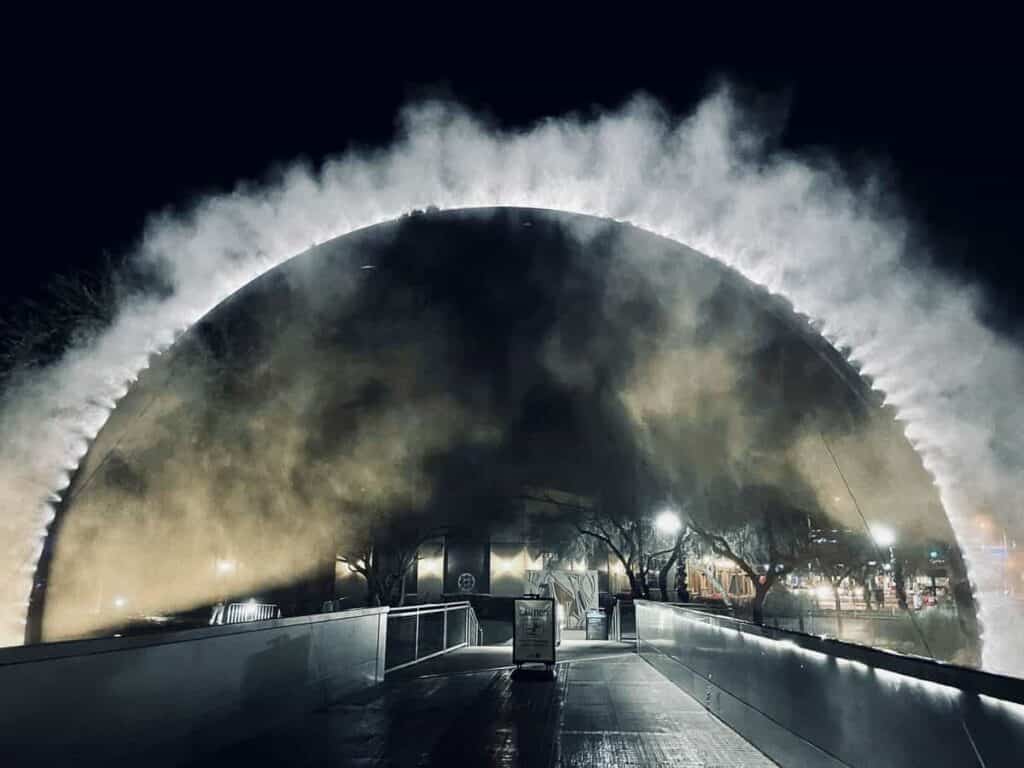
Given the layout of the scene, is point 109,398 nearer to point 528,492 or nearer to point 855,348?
point 855,348

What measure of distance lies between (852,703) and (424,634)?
43.0ft

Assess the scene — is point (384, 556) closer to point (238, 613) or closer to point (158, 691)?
point (238, 613)

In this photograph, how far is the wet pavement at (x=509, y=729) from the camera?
621cm

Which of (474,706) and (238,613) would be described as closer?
(474,706)

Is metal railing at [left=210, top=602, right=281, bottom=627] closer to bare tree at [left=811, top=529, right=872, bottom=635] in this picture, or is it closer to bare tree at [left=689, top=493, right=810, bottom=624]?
bare tree at [left=689, top=493, right=810, bottom=624]

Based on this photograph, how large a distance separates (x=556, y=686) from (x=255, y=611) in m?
17.6

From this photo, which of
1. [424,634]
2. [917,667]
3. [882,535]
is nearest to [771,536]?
[882,535]

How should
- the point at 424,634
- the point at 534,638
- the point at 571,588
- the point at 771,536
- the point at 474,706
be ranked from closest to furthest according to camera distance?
the point at 474,706
the point at 534,638
the point at 424,634
the point at 771,536
the point at 571,588

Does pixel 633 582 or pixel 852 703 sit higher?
pixel 633 582

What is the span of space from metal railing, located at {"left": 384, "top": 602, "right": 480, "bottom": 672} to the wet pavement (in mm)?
2054

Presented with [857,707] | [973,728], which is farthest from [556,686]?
[973,728]

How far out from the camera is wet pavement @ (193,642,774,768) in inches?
245

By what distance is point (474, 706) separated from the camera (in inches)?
350

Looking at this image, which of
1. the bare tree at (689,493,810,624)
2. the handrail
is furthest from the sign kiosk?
the bare tree at (689,493,810,624)
